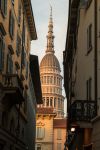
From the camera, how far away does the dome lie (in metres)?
188

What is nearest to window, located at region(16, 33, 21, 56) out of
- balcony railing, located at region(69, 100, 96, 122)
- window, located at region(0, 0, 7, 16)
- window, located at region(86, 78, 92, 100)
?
window, located at region(0, 0, 7, 16)

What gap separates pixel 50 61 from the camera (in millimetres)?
189250

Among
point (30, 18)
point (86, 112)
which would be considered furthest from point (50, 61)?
point (86, 112)

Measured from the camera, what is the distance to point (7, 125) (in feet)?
110

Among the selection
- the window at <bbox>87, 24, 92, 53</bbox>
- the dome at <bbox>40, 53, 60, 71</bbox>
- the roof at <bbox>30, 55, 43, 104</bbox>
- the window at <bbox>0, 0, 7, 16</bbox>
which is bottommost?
the window at <bbox>87, 24, 92, 53</bbox>

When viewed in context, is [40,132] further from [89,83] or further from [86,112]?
[86,112]

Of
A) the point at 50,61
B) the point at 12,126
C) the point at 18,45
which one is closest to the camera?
the point at 12,126

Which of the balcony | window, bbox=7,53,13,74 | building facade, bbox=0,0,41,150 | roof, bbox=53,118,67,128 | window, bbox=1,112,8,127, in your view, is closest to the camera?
building facade, bbox=0,0,41,150

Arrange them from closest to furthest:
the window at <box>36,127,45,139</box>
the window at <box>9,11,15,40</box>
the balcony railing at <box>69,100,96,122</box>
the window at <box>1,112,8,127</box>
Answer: the balcony railing at <box>69,100,96,122</box>
the window at <box>1,112,8,127</box>
the window at <box>9,11,15,40</box>
the window at <box>36,127,45,139</box>

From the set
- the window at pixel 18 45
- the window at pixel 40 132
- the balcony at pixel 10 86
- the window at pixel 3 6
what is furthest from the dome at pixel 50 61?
the window at pixel 3 6

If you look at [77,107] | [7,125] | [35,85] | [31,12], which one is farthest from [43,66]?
[77,107]

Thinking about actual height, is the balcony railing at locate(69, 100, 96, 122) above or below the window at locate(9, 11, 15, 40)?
below

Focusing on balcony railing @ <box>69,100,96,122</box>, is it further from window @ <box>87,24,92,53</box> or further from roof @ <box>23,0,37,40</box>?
roof @ <box>23,0,37,40</box>

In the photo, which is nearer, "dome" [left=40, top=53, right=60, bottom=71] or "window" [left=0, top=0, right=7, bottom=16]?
"window" [left=0, top=0, right=7, bottom=16]
